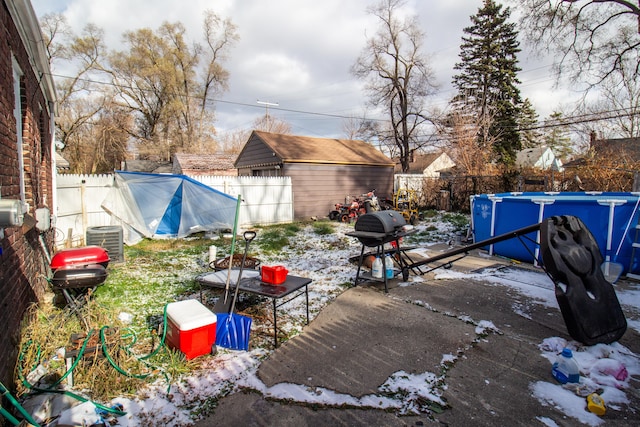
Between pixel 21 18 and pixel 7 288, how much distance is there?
2958mm

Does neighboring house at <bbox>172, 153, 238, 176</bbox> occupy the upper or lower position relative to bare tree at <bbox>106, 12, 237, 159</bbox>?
lower

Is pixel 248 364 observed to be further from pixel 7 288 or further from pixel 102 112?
pixel 102 112

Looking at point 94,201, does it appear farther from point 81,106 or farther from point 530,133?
point 530,133

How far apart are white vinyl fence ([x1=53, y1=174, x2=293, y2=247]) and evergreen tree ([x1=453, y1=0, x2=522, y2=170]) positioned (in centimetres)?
1749

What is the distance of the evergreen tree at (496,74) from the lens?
2269 centimetres

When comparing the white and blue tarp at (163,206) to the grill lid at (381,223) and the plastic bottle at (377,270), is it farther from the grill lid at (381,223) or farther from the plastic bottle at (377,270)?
the grill lid at (381,223)

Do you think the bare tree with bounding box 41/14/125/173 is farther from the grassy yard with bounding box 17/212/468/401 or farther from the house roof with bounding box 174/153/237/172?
the grassy yard with bounding box 17/212/468/401

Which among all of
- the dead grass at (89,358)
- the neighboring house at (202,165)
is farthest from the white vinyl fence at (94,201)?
the neighboring house at (202,165)

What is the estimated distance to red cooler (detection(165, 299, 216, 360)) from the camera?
286cm

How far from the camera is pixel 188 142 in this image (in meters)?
26.8

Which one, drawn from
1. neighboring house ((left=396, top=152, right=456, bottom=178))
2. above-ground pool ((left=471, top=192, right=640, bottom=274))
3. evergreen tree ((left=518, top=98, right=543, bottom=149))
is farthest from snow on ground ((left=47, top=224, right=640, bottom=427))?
neighboring house ((left=396, top=152, right=456, bottom=178))

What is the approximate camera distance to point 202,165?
67.0ft

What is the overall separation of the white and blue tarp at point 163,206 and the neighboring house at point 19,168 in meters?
3.52

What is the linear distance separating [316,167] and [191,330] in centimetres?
1128
